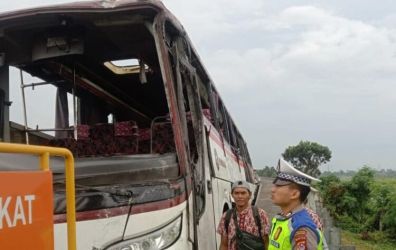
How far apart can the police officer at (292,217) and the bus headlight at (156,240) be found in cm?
62

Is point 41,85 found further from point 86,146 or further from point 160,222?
point 160,222

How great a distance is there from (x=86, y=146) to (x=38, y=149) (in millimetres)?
2648

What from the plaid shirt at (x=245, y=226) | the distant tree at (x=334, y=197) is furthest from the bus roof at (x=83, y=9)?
the distant tree at (x=334, y=197)

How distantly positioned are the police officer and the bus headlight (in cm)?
62

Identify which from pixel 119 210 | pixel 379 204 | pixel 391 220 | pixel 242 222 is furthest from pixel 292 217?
pixel 379 204

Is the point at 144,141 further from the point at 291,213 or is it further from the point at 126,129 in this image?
the point at 291,213

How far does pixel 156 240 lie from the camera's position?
311 centimetres

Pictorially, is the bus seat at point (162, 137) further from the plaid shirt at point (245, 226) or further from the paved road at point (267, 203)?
the paved road at point (267, 203)

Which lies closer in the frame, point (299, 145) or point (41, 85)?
point (41, 85)

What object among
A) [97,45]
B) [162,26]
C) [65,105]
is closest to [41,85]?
[65,105]

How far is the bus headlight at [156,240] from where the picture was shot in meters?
2.96

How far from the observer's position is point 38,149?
211cm

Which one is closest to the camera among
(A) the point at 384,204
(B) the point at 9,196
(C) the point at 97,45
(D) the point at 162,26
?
(B) the point at 9,196

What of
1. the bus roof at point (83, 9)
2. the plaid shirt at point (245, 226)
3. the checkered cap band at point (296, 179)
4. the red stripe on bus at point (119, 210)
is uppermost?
the bus roof at point (83, 9)
